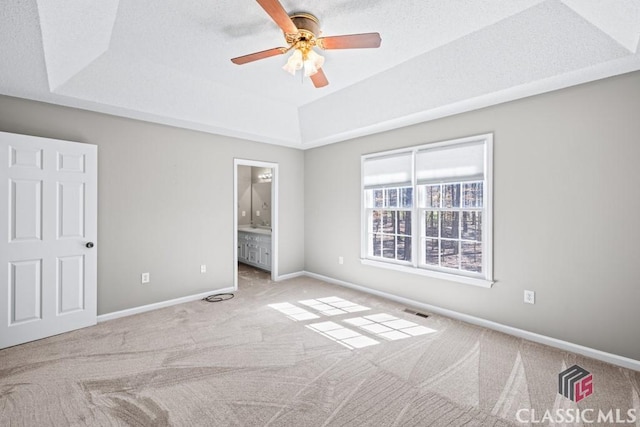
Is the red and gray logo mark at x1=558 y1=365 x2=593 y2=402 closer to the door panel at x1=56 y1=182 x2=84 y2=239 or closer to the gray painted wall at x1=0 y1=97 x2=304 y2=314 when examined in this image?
the gray painted wall at x1=0 y1=97 x2=304 y2=314

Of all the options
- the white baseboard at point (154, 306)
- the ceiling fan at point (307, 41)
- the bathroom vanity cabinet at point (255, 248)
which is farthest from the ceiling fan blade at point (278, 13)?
the bathroom vanity cabinet at point (255, 248)

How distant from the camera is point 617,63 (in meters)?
2.37

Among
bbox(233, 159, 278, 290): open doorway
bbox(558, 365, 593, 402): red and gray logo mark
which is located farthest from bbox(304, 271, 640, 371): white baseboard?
bbox(233, 159, 278, 290): open doorway

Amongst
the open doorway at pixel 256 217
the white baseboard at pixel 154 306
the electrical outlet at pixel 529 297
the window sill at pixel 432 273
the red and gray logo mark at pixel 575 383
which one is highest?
the open doorway at pixel 256 217

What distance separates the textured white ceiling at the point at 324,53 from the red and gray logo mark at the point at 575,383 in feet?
8.37

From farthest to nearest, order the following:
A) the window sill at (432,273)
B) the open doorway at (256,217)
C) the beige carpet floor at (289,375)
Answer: the open doorway at (256,217) < the window sill at (432,273) < the beige carpet floor at (289,375)

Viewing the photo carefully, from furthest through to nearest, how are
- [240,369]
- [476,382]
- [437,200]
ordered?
[437,200] → [240,369] → [476,382]

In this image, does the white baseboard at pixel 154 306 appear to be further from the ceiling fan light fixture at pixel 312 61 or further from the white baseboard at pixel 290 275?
the ceiling fan light fixture at pixel 312 61

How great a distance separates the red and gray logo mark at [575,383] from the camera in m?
2.18

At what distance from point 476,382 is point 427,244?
1890mm

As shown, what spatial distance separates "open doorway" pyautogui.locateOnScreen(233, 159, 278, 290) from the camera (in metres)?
5.15

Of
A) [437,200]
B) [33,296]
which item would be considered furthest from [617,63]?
Result: [33,296]

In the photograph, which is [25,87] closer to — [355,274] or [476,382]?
[355,274]

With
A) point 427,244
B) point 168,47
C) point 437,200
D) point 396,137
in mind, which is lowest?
point 427,244
